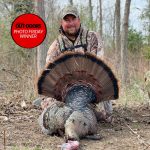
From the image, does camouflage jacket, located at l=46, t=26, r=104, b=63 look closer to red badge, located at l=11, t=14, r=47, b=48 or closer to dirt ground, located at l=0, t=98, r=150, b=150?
dirt ground, located at l=0, t=98, r=150, b=150

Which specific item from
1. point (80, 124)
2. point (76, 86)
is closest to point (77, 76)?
point (76, 86)

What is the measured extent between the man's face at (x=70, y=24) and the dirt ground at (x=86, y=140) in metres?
1.30

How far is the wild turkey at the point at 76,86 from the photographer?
527 centimetres

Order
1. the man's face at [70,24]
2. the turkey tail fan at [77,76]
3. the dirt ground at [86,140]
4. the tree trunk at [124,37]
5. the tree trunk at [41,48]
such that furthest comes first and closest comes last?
the tree trunk at [124,37]
the tree trunk at [41,48]
the man's face at [70,24]
the turkey tail fan at [77,76]
the dirt ground at [86,140]

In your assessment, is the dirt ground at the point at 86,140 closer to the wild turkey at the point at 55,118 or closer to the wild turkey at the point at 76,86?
the wild turkey at the point at 55,118

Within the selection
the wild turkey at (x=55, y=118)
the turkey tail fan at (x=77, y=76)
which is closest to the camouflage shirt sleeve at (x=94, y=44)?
the turkey tail fan at (x=77, y=76)

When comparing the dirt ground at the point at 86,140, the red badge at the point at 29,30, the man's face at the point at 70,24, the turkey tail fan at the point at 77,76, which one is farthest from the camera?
the red badge at the point at 29,30

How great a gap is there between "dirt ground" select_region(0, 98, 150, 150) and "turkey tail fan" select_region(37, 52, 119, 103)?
1.68 feet

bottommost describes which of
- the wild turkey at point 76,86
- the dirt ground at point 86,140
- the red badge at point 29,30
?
the dirt ground at point 86,140

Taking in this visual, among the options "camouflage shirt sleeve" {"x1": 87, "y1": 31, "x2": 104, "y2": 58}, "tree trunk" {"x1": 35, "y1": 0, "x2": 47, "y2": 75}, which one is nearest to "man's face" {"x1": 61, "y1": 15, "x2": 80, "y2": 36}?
"camouflage shirt sleeve" {"x1": 87, "y1": 31, "x2": 104, "y2": 58}

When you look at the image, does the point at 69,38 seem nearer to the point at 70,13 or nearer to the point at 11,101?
the point at 70,13

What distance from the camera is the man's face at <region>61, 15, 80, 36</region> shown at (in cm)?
600

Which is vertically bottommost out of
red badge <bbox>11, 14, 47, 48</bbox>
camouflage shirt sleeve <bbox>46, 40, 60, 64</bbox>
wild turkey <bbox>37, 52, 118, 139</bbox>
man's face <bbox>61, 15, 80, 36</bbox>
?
wild turkey <bbox>37, 52, 118, 139</bbox>

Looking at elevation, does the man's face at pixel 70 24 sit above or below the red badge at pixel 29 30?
below
